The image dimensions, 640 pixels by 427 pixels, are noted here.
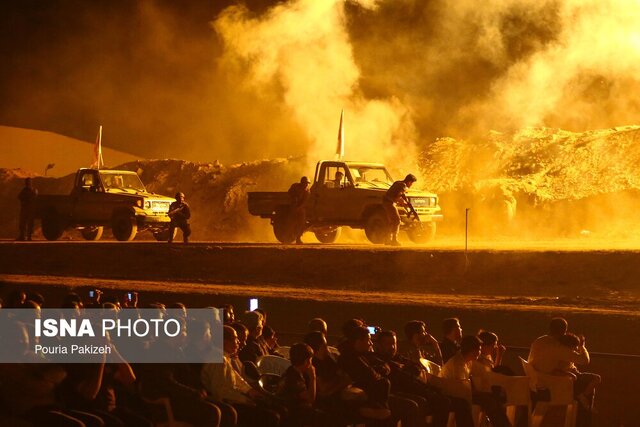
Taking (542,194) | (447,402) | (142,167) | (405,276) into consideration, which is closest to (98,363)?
(447,402)

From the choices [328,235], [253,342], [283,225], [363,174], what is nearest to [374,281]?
[363,174]

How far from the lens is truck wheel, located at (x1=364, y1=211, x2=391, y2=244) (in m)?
24.9

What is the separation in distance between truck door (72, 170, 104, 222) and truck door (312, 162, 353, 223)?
Result: 6165 millimetres

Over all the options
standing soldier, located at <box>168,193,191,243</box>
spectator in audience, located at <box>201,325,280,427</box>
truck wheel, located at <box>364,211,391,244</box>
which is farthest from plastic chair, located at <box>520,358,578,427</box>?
standing soldier, located at <box>168,193,191,243</box>

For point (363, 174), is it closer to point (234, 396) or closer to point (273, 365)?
point (273, 365)

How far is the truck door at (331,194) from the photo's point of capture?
25.5 metres

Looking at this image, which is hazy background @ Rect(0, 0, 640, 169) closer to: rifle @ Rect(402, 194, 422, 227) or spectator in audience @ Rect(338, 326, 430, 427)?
rifle @ Rect(402, 194, 422, 227)

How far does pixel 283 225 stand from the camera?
87.1 ft

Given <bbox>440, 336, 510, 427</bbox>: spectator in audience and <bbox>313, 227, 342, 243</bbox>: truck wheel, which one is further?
<bbox>313, 227, 342, 243</bbox>: truck wheel

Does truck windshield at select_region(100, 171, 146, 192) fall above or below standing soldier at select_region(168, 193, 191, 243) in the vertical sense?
above

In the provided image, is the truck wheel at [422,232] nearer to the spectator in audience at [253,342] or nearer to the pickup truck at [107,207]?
the pickup truck at [107,207]

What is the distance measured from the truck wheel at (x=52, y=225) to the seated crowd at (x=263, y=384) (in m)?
19.9

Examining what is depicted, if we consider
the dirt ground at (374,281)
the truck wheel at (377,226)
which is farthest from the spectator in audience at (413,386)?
the truck wheel at (377,226)

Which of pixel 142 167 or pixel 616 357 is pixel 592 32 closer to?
pixel 142 167
